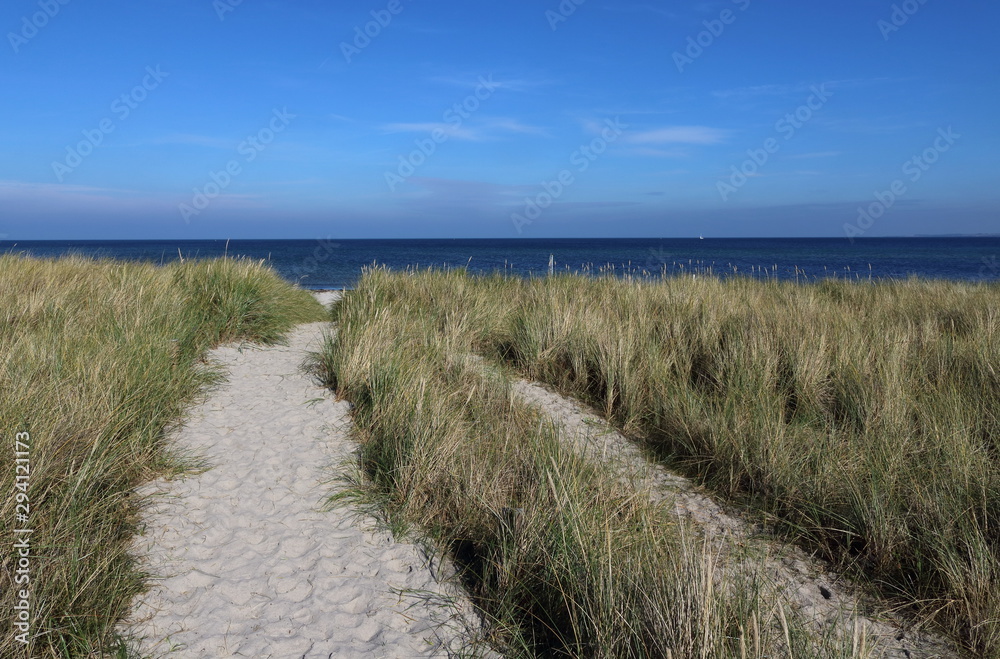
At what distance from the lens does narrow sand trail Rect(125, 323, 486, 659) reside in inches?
114

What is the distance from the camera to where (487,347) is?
7.46m

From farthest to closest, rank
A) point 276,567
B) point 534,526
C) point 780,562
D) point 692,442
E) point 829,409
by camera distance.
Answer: point 829,409 → point 692,442 → point 780,562 → point 276,567 → point 534,526

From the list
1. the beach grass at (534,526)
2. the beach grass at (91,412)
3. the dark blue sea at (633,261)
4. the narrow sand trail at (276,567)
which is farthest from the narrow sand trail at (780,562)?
the dark blue sea at (633,261)

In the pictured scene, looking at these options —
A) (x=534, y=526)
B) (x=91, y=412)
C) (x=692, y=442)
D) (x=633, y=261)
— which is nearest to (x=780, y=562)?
(x=692, y=442)

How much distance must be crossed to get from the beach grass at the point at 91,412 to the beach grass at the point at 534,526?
1521 mm

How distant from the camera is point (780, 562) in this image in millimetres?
3555

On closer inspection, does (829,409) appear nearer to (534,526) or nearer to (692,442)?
(692,442)

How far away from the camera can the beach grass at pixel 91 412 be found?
104 inches

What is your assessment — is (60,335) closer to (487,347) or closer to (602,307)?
(487,347)

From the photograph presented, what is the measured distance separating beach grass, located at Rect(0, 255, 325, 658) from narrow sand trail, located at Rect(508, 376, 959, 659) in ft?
9.45

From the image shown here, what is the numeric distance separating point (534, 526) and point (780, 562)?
1.65 m

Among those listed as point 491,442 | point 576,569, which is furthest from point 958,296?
point 576,569

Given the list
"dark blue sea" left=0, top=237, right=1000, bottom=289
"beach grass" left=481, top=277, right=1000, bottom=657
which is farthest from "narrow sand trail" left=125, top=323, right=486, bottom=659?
"dark blue sea" left=0, top=237, right=1000, bottom=289

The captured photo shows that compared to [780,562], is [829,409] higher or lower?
higher
